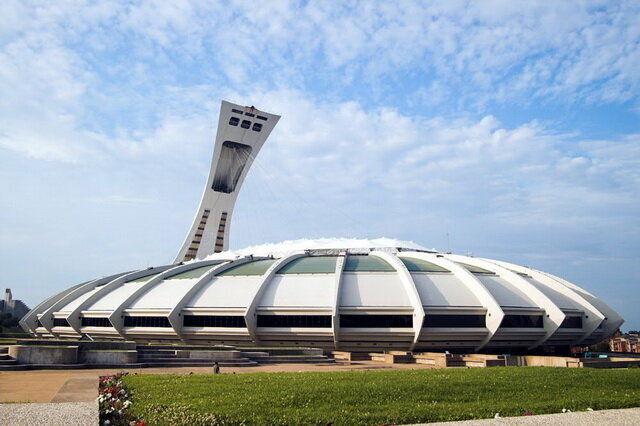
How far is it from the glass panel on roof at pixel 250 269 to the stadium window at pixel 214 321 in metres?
5.27

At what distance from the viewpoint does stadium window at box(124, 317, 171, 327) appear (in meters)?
38.9

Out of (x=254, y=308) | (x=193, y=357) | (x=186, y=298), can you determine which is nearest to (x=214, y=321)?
(x=186, y=298)

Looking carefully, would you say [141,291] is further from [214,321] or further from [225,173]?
[225,173]

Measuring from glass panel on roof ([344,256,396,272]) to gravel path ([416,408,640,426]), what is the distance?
28.4 m

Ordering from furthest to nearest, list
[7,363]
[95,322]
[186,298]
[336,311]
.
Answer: [95,322]
[186,298]
[336,311]
[7,363]

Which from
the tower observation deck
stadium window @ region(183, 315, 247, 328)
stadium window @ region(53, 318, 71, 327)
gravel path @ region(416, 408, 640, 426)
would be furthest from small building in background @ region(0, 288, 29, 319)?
gravel path @ region(416, 408, 640, 426)

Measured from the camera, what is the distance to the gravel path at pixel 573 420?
36.3 ft

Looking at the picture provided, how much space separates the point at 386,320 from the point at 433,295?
3868mm

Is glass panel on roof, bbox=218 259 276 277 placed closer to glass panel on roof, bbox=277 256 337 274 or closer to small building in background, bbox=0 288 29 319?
glass panel on roof, bbox=277 256 337 274

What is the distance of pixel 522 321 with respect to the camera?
123ft

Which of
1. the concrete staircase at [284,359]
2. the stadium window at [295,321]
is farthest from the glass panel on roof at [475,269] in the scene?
the concrete staircase at [284,359]

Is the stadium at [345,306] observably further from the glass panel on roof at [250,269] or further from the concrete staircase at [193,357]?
the concrete staircase at [193,357]

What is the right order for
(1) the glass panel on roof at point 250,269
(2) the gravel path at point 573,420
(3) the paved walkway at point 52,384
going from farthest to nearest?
(1) the glass panel on roof at point 250,269 < (3) the paved walkway at point 52,384 < (2) the gravel path at point 573,420

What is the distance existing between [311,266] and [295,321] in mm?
7086
